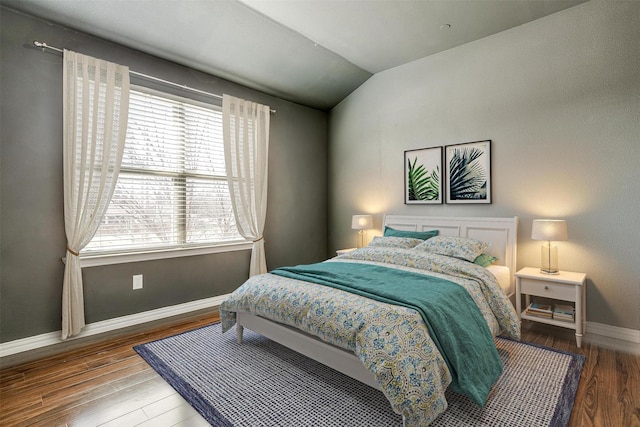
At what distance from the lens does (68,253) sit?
2.68 meters

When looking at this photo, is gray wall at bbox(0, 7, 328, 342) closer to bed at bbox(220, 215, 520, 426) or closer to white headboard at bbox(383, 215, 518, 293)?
bed at bbox(220, 215, 520, 426)

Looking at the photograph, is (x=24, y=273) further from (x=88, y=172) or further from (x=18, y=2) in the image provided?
(x=18, y=2)

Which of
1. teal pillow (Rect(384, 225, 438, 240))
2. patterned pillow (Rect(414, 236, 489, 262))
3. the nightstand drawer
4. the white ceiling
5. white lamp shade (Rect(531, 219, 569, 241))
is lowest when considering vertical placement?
the nightstand drawer

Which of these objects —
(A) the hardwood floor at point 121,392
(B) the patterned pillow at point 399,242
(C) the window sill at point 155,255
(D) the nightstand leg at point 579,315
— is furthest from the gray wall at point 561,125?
(C) the window sill at point 155,255

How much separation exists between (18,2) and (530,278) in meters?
4.59

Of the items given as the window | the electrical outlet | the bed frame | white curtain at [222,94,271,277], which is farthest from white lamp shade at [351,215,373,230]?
the electrical outlet

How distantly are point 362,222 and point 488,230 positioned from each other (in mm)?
1485

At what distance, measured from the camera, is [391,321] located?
5.84 feet

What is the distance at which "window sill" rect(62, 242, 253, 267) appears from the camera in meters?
2.85

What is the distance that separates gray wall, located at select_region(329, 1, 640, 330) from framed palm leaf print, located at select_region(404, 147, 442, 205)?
0.38 ft

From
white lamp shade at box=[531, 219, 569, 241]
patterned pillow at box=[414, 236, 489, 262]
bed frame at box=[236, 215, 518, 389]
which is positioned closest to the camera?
bed frame at box=[236, 215, 518, 389]

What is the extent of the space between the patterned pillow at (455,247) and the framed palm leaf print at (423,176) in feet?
2.39

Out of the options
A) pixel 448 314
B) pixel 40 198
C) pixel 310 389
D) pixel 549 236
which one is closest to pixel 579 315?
pixel 549 236

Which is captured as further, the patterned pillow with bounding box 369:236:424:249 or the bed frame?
the patterned pillow with bounding box 369:236:424:249
